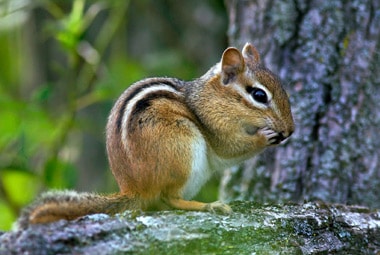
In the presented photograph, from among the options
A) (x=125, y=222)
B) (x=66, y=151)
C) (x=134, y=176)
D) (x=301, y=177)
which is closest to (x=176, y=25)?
(x=66, y=151)

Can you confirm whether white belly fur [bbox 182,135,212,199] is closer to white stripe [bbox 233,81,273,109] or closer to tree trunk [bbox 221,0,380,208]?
white stripe [bbox 233,81,273,109]

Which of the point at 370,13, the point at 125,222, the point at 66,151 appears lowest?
the point at 125,222

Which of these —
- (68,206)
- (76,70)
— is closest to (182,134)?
(68,206)

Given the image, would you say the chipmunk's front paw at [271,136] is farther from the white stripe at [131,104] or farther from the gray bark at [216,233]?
the white stripe at [131,104]

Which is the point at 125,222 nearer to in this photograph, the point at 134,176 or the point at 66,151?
the point at 134,176

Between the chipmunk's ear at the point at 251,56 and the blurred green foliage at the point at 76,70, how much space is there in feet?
3.95

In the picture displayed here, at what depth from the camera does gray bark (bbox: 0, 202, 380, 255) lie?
8.23 feet

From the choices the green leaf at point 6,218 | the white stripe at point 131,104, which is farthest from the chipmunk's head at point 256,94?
the green leaf at point 6,218

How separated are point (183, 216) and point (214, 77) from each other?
3.91 feet

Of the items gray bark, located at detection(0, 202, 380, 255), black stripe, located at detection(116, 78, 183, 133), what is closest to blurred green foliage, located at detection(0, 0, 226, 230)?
black stripe, located at detection(116, 78, 183, 133)

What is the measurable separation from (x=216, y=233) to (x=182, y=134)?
0.65m

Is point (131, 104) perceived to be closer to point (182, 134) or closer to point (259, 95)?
point (182, 134)

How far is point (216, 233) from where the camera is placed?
2830 millimetres

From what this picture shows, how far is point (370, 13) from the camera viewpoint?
4.37 m
